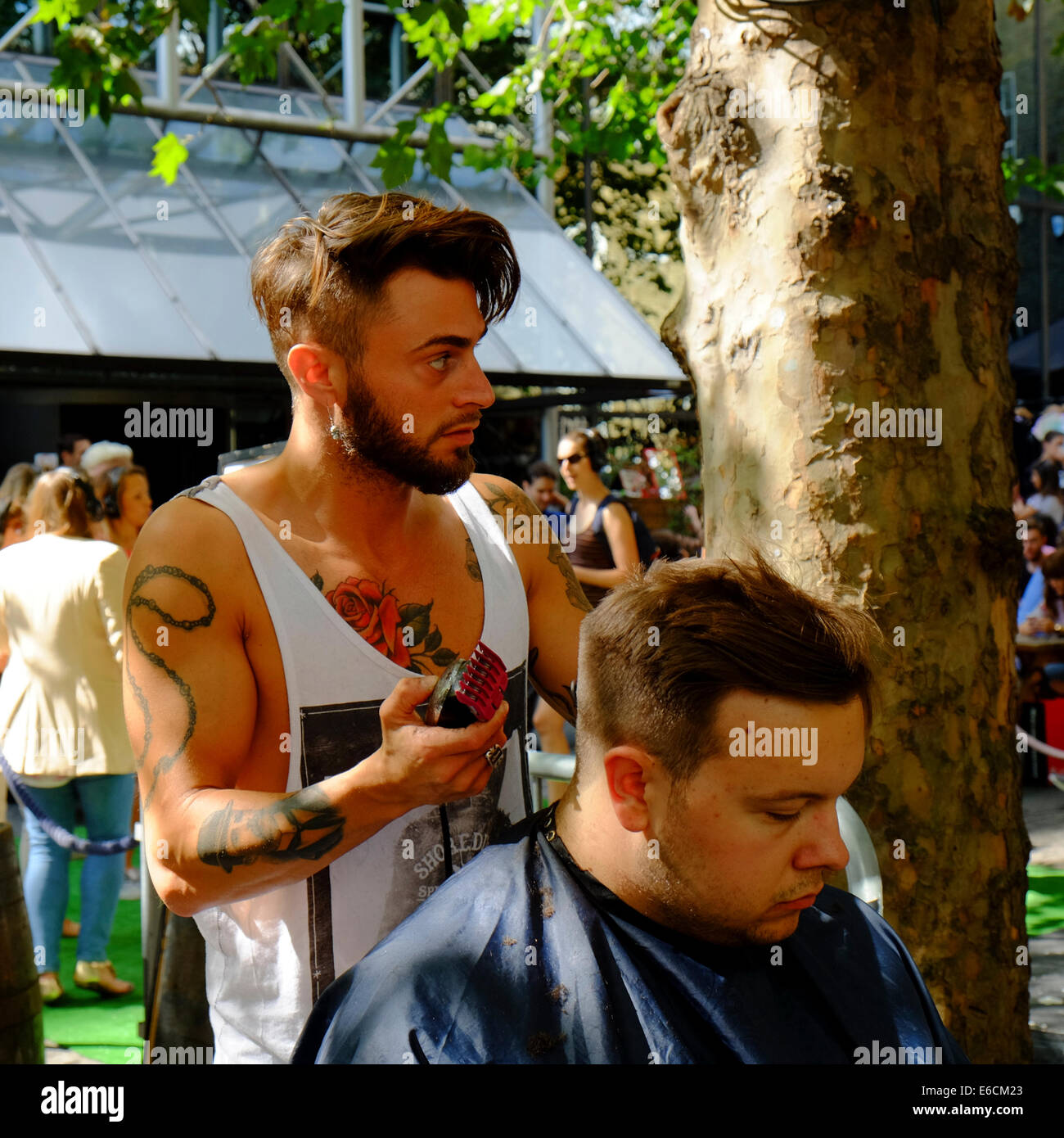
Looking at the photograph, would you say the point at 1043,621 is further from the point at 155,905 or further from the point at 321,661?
the point at 321,661

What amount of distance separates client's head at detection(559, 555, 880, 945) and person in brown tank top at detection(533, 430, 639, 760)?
15.9ft

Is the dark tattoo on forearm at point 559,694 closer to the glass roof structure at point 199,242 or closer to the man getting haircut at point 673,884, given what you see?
the man getting haircut at point 673,884

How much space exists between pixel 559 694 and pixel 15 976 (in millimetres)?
1781

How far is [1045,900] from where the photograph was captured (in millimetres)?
5941

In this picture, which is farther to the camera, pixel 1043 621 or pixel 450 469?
pixel 1043 621

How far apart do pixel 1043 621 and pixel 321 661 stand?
7049 mm

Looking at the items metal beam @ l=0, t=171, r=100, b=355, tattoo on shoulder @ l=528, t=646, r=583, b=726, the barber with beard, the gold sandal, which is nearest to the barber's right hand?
the barber with beard

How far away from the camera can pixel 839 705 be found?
1.74 meters

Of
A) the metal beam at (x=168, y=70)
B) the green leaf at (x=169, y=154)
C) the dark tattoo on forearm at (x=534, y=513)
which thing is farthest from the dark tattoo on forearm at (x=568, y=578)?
the metal beam at (x=168, y=70)

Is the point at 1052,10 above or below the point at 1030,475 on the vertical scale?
above

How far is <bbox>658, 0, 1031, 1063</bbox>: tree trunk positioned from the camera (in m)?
2.54

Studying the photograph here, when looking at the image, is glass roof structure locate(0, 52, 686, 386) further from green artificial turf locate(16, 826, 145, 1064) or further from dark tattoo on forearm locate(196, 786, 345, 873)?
dark tattoo on forearm locate(196, 786, 345, 873)

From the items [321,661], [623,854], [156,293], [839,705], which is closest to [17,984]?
[321,661]

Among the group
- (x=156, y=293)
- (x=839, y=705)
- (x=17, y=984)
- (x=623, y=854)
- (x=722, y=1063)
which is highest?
(x=156, y=293)
